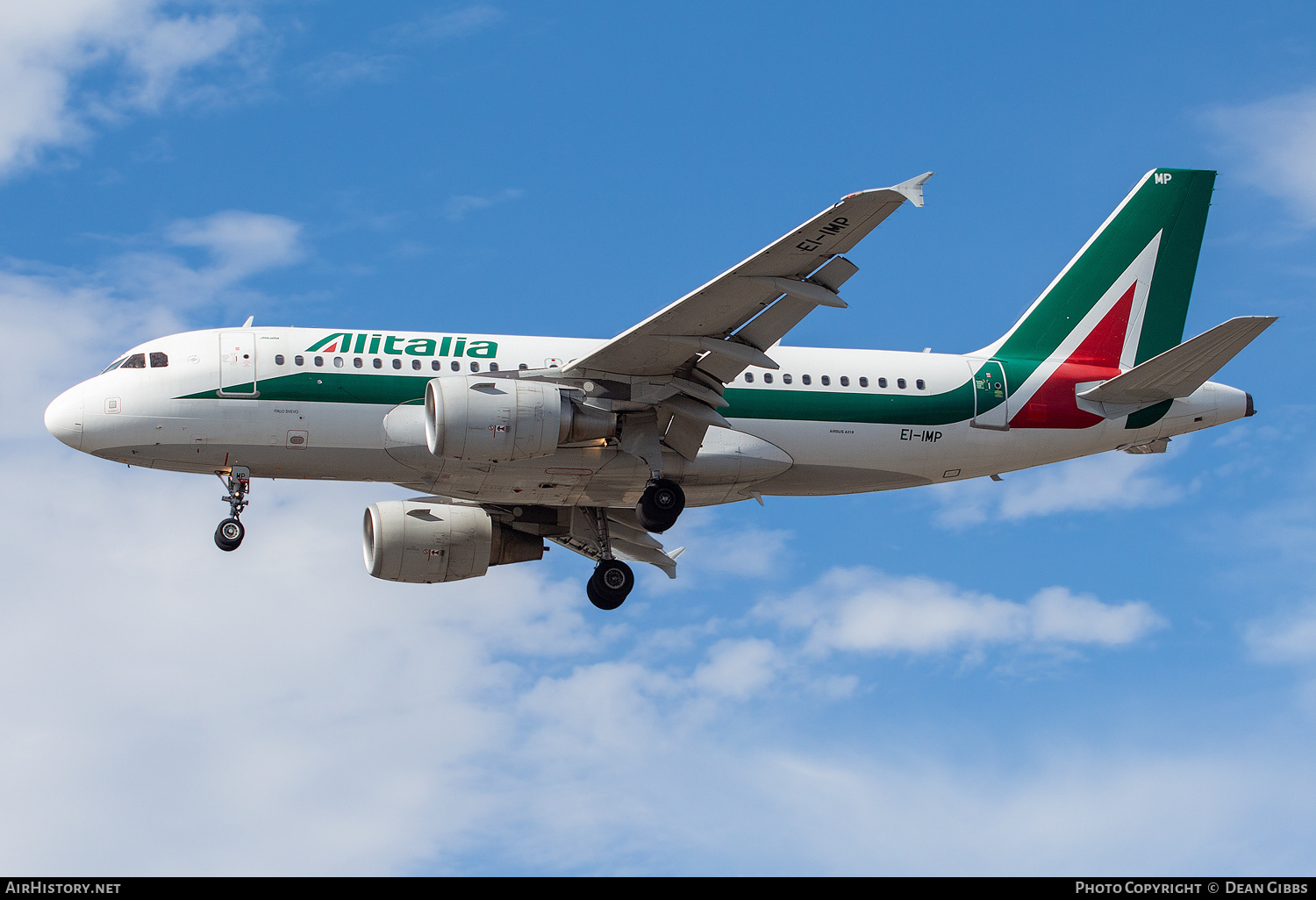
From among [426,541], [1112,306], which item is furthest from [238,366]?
[1112,306]

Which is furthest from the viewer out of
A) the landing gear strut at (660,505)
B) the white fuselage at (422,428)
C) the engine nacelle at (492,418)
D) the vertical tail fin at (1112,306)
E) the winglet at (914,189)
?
the vertical tail fin at (1112,306)

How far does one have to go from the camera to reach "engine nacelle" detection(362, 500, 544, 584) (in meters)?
35.5

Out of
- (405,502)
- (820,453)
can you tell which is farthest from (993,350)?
(405,502)

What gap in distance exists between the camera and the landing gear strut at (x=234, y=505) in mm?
31281

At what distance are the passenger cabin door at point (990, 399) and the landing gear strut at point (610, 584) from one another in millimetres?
8490

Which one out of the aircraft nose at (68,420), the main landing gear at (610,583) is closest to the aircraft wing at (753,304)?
the main landing gear at (610,583)

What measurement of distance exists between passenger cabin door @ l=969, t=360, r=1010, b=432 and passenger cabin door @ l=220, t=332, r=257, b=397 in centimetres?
1549

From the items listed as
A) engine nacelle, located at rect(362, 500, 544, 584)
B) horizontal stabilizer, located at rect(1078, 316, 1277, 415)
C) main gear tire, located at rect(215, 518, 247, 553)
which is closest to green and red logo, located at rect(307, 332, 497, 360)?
main gear tire, located at rect(215, 518, 247, 553)

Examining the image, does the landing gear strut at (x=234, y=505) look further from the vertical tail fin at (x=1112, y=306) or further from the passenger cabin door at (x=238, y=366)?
the vertical tail fin at (x=1112, y=306)

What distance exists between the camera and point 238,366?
102 ft

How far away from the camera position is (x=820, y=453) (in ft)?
108

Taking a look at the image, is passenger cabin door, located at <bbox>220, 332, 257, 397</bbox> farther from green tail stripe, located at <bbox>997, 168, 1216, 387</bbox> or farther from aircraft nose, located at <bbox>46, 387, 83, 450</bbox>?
green tail stripe, located at <bbox>997, 168, 1216, 387</bbox>

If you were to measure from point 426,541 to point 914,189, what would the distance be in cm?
1538

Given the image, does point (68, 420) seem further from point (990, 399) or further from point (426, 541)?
point (990, 399)
